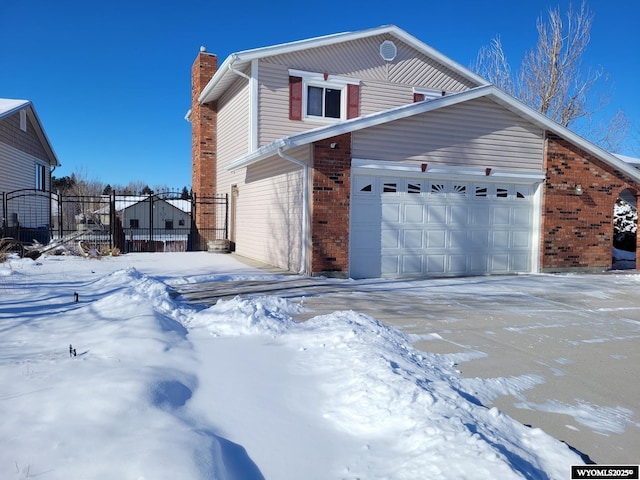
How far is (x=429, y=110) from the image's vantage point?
10703mm

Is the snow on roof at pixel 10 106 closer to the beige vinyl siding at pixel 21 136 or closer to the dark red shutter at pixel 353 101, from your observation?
the beige vinyl siding at pixel 21 136

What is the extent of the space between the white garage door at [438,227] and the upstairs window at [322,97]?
477 centimetres

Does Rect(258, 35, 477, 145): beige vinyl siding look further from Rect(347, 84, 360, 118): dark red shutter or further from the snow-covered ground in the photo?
the snow-covered ground

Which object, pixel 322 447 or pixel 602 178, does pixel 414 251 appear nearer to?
pixel 602 178

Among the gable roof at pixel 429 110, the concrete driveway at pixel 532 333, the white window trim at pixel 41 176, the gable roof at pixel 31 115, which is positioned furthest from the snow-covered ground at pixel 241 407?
the white window trim at pixel 41 176

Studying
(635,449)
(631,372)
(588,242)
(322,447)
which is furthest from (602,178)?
(322,447)

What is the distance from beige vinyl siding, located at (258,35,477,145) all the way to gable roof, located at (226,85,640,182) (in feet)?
7.23

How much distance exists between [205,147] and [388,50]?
7777 mm

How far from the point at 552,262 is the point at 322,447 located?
1127 centimetres

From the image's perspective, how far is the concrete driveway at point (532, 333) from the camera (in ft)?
11.6

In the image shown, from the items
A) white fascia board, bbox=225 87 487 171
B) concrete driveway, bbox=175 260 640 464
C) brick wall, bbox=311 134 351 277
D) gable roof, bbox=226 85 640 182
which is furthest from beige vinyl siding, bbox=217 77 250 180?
concrete driveway, bbox=175 260 640 464

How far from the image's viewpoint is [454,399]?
137 inches

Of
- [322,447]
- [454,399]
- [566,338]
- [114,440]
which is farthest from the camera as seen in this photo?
[566,338]

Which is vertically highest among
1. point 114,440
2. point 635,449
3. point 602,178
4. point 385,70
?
point 385,70
